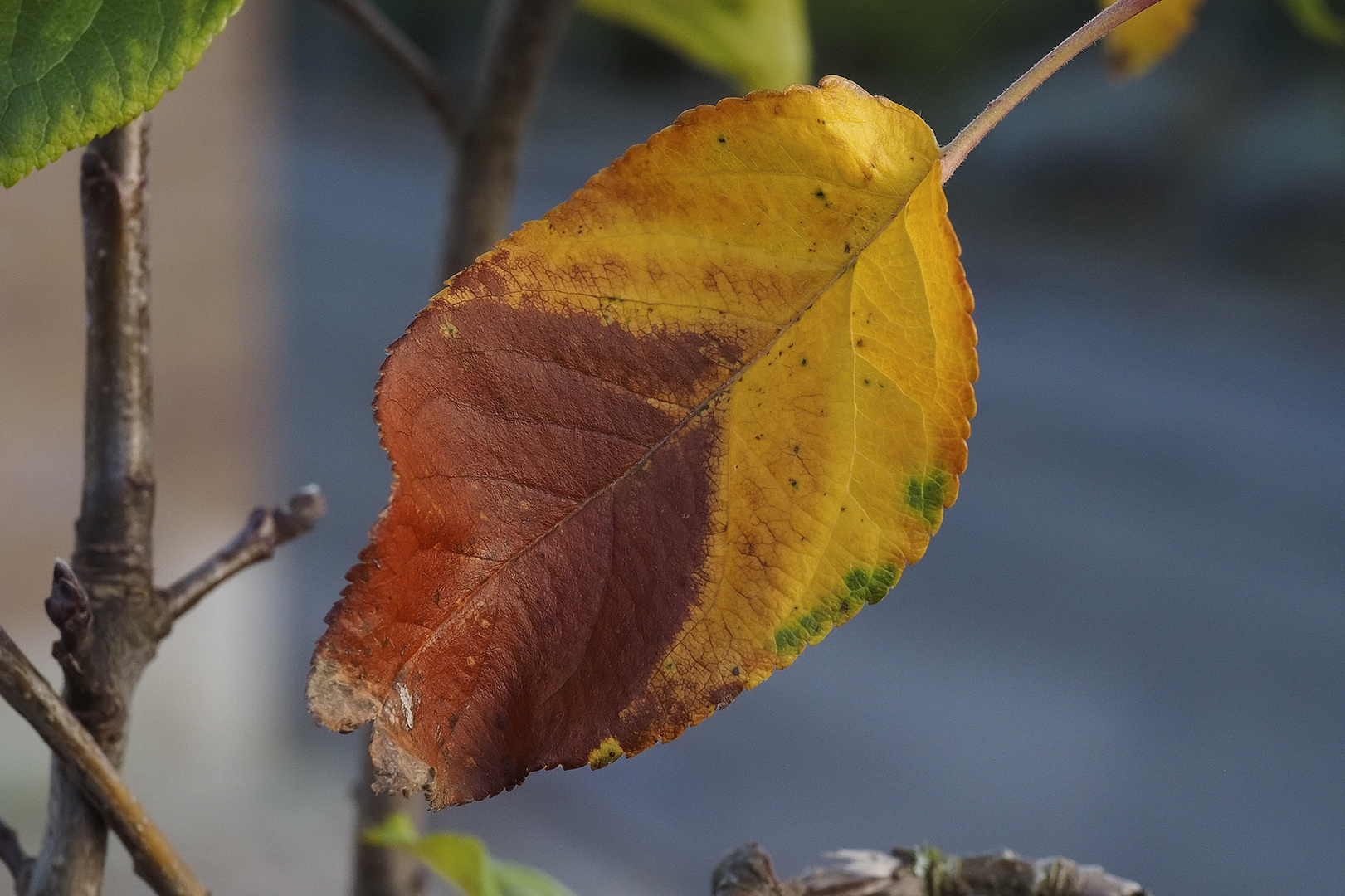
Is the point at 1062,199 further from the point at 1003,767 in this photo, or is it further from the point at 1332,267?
the point at 1003,767

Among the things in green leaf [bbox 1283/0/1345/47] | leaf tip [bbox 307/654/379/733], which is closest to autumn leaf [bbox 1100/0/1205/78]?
green leaf [bbox 1283/0/1345/47]

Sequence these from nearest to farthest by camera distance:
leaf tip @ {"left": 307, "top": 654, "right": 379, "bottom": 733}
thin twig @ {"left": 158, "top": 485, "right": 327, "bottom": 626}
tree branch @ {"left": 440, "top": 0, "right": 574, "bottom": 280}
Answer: leaf tip @ {"left": 307, "top": 654, "right": 379, "bottom": 733} → thin twig @ {"left": 158, "top": 485, "right": 327, "bottom": 626} → tree branch @ {"left": 440, "top": 0, "right": 574, "bottom": 280}

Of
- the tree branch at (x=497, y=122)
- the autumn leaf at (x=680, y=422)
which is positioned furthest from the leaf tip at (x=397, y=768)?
the tree branch at (x=497, y=122)

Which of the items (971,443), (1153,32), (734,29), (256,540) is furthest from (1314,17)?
(971,443)

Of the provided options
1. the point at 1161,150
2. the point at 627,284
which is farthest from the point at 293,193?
the point at 627,284

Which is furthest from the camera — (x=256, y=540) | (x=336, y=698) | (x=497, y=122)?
(x=497, y=122)

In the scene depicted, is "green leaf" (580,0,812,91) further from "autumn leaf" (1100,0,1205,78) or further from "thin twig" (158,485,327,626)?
"thin twig" (158,485,327,626)

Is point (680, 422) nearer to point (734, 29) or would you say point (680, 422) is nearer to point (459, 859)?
point (459, 859)

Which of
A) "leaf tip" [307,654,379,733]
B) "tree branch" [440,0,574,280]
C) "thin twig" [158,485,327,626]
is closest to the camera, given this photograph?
"leaf tip" [307,654,379,733]
